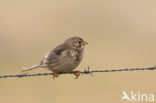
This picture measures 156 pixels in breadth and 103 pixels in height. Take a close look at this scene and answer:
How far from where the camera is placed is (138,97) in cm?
1950

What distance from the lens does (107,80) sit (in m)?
23.9

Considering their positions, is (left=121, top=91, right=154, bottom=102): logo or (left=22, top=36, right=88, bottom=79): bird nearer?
(left=22, top=36, right=88, bottom=79): bird

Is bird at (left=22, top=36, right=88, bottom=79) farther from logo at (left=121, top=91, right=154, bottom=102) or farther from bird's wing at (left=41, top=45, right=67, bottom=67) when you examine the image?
logo at (left=121, top=91, right=154, bottom=102)

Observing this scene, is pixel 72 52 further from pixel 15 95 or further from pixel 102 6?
pixel 102 6

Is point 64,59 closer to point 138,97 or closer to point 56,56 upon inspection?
point 56,56

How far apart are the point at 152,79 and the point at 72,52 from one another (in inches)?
318

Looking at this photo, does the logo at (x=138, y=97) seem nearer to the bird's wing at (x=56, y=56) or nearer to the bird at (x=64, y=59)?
the bird at (x=64, y=59)

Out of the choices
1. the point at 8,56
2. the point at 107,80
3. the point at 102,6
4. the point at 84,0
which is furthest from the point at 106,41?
the point at 84,0

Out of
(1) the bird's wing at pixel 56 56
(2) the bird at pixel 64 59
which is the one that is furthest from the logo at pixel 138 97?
(1) the bird's wing at pixel 56 56

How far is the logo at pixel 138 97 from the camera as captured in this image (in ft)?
64.1

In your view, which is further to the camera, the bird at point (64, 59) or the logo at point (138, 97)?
the logo at point (138, 97)

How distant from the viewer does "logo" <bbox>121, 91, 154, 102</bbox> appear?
19547mm

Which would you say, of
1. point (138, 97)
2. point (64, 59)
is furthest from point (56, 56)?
point (138, 97)

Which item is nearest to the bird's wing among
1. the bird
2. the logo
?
the bird
